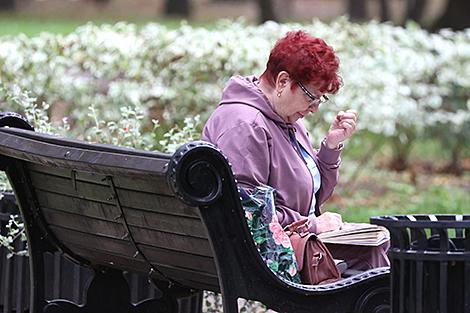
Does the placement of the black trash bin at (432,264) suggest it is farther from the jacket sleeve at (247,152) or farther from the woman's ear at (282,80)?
the woman's ear at (282,80)

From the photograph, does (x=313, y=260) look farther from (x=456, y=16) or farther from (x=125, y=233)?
(x=456, y=16)

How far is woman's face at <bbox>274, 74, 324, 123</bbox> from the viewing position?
438cm

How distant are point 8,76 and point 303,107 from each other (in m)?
4.43

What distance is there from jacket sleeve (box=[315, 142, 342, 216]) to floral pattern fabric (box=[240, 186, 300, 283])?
0.61 metres

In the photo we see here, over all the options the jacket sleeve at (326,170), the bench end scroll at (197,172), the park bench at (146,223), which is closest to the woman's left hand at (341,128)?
the jacket sleeve at (326,170)

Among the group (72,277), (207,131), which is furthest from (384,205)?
(207,131)

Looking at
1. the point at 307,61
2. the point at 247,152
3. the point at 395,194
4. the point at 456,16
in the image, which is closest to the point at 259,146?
the point at 247,152

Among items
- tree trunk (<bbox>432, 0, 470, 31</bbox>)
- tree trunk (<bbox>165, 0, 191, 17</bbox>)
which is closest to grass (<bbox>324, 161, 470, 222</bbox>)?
tree trunk (<bbox>432, 0, 470, 31</bbox>)

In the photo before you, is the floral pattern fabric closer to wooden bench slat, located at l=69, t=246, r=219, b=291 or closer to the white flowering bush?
wooden bench slat, located at l=69, t=246, r=219, b=291

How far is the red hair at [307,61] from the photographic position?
432 cm

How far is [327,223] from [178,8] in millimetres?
36312

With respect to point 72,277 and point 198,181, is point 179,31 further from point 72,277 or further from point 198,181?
point 198,181

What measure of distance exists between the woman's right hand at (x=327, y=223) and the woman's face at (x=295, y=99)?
39cm

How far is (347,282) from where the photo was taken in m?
4.04
